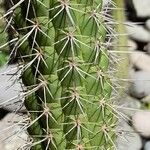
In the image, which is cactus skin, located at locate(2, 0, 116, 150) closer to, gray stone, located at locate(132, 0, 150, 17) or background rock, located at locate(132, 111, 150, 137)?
background rock, located at locate(132, 111, 150, 137)

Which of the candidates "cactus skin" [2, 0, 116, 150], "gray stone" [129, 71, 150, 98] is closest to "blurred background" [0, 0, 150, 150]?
"gray stone" [129, 71, 150, 98]

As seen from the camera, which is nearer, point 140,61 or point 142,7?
point 140,61

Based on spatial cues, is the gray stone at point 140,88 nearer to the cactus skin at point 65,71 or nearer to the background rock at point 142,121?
the background rock at point 142,121

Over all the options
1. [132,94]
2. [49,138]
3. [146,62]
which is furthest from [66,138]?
[146,62]

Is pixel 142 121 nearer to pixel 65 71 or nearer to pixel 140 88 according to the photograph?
pixel 140 88

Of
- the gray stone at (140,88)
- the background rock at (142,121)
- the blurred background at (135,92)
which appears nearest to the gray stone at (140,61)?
the blurred background at (135,92)

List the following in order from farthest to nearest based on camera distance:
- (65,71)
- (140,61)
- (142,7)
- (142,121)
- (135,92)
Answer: (142,7)
(140,61)
(135,92)
(142,121)
(65,71)

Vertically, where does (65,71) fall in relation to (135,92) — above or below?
above

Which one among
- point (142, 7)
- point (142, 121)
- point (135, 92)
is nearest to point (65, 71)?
point (142, 121)

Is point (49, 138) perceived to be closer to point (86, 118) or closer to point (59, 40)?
point (86, 118)
